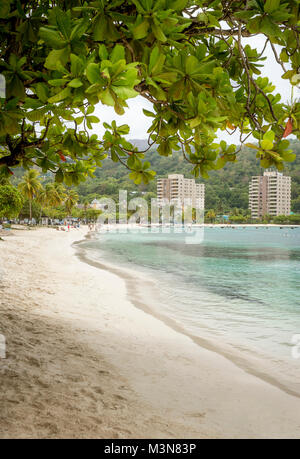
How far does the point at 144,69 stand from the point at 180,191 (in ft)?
390

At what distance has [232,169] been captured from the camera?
111m

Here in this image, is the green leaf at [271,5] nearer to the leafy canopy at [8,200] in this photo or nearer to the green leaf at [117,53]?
the green leaf at [117,53]

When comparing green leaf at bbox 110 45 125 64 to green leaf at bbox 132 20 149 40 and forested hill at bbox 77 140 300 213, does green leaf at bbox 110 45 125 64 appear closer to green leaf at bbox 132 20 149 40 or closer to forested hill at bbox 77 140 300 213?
green leaf at bbox 132 20 149 40

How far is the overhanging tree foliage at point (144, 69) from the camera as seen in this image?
1.48 metres

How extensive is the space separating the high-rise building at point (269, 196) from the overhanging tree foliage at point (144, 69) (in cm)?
12302

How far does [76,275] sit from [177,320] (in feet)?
17.6

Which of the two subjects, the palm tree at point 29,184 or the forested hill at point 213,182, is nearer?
the palm tree at point 29,184

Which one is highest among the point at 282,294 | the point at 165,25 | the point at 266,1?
the point at 266,1

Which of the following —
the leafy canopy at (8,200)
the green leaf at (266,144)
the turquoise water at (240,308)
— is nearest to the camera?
the green leaf at (266,144)

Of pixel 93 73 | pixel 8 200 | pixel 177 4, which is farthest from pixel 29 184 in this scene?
pixel 93 73

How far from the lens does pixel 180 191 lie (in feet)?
391

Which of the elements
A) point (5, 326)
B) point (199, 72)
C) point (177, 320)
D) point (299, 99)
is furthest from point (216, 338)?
point (199, 72)

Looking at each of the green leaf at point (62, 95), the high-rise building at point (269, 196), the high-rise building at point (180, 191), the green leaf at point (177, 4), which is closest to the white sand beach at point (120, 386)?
the green leaf at point (62, 95)

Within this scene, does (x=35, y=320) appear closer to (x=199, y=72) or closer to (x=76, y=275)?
(x=199, y=72)
